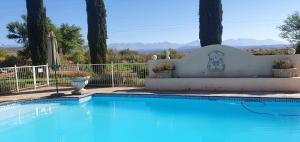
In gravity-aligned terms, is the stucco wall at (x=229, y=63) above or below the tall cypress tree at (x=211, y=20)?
below

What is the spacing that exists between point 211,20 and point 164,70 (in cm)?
359

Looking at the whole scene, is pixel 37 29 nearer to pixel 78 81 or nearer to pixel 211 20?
pixel 78 81

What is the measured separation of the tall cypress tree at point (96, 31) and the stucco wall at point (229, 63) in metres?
4.02

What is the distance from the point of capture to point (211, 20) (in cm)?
1416

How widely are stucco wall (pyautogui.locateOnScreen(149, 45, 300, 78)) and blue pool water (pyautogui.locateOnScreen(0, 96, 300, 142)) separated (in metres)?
1.66

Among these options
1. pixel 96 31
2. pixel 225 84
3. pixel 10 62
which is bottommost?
pixel 225 84

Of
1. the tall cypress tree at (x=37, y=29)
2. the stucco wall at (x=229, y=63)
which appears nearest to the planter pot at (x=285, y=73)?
the stucco wall at (x=229, y=63)

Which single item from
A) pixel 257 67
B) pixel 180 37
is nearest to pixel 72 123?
pixel 257 67

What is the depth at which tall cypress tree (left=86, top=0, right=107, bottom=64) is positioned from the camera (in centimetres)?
1486

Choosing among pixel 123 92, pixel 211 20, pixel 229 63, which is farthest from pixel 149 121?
pixel 211 20

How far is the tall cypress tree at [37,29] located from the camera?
16.7 m

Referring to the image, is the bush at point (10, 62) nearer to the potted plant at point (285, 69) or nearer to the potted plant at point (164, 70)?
the potted plant at point (164, 70)

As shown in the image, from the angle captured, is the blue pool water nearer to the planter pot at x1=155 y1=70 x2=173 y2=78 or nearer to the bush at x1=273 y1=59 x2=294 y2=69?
the planter pot at x1=155 y1=70 x2=173 y2=78

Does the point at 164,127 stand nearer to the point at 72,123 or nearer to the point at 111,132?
the point at 111,132
